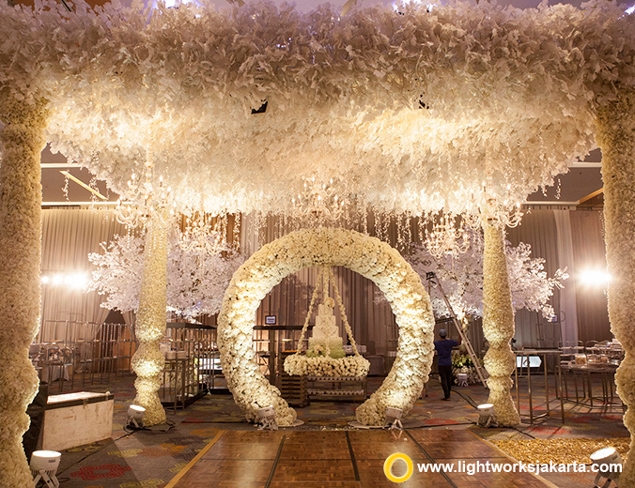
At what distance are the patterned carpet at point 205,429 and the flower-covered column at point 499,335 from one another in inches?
13.4

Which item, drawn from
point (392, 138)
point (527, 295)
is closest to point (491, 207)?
point (392, 138)

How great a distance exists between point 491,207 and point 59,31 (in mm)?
5577

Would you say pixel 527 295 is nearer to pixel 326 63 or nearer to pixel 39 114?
pixel 326 63

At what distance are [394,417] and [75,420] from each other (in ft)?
13.2

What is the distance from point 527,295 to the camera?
13.7 metres

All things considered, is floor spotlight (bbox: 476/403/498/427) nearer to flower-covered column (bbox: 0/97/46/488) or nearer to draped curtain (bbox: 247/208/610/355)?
flower-covered column (bbox: 0/97/46/488)

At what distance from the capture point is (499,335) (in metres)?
7.12

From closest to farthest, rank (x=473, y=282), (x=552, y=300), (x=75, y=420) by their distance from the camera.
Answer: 1. (x=75, y=420)
2. (x=473, y=282)
3. (x=552, y=300)

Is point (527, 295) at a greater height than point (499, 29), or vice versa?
point (499, 29)

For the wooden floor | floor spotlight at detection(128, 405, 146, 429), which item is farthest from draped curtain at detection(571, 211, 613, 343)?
floor spotlight at detection(128, 405, 146, 429)

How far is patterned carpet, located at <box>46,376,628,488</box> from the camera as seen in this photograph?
15.8 ft

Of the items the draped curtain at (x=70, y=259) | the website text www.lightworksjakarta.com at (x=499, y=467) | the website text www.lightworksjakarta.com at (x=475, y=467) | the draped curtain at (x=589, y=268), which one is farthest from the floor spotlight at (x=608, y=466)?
the draped curtain at (x=70, y=259)

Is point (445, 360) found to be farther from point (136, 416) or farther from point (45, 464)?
point (45, 464)

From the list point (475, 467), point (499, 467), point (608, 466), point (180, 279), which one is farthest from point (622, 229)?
point (180, 279)
